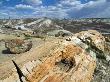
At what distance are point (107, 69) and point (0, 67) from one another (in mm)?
10884

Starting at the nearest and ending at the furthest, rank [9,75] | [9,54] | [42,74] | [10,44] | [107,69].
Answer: [9,75] < [42,74] < [107,69] < [9,54] < [10,44]

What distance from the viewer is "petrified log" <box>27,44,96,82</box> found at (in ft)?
65.3

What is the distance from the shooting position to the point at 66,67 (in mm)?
21594

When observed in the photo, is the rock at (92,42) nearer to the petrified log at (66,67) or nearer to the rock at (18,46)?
the petrified log at (66,67)

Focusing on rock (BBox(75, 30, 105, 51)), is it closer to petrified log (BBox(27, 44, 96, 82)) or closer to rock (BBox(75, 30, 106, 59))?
rock (BBox(75, 30, 106, 59))

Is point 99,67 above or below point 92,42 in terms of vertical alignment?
below

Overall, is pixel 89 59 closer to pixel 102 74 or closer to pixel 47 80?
pixel 102 74

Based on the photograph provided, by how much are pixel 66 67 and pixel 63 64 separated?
0.43 metres

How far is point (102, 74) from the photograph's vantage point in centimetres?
2466

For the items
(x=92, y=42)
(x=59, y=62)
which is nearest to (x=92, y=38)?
(x=92, y=42)

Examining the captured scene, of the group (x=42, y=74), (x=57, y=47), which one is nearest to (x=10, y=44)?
(x=57, y=47)

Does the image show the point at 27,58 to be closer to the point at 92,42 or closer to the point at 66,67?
the point at 66,67

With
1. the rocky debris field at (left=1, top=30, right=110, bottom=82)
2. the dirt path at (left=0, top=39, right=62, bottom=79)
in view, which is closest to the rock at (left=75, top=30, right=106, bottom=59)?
the rocky debris field at (left=1, top=30, right=110, bottom=82)

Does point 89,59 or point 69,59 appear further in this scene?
point 89,59
